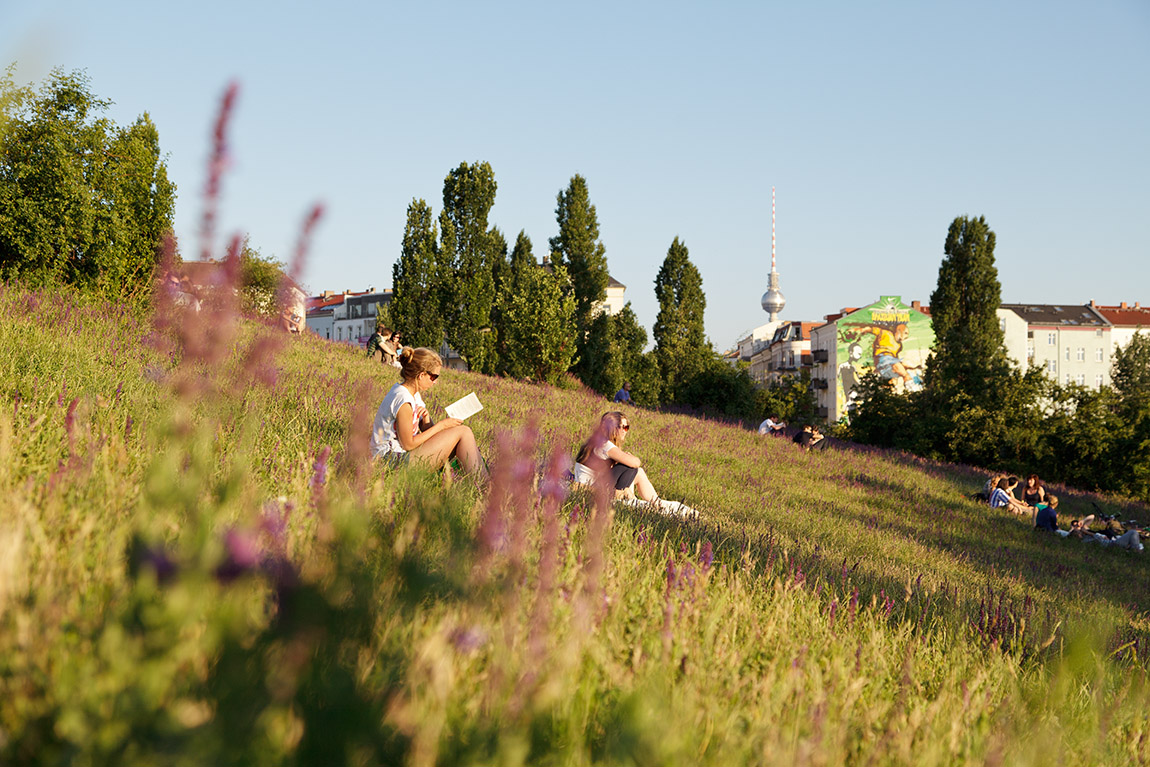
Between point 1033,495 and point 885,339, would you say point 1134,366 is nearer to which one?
point 885,339

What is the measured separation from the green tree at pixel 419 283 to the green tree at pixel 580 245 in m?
7.96

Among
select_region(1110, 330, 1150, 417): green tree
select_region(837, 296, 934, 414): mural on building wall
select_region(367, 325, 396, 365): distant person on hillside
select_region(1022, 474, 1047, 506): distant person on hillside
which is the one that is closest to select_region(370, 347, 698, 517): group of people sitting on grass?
select_region(367, 325, 396, 365): distant person on hillside

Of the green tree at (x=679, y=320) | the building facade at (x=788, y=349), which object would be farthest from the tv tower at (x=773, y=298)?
the green tree at (x=679, y=320)

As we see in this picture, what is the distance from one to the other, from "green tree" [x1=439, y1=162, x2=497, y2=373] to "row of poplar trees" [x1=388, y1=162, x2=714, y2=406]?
5 cm

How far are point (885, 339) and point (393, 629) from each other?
81890 millimetres

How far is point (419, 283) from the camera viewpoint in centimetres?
3834

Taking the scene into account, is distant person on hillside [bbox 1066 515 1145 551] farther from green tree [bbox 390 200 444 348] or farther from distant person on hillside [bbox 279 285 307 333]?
green tree [bbox 390 200 444 348]

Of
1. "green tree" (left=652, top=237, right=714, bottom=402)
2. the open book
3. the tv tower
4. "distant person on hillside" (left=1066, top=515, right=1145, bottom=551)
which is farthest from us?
the tv tower

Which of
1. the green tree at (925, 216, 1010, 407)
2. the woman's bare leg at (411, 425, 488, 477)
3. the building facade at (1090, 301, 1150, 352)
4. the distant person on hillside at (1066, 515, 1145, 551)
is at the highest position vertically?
the building facade at (1090, 301, 1150, 352)

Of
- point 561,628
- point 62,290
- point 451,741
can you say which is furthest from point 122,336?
point 451,741

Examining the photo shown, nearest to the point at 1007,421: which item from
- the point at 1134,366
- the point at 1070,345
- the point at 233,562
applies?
the point at 233,562

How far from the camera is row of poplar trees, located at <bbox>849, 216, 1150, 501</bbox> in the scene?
80.8 ft

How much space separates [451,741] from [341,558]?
1.93 ft

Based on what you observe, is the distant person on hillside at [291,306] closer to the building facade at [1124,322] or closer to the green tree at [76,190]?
the green tree at [76,190]
